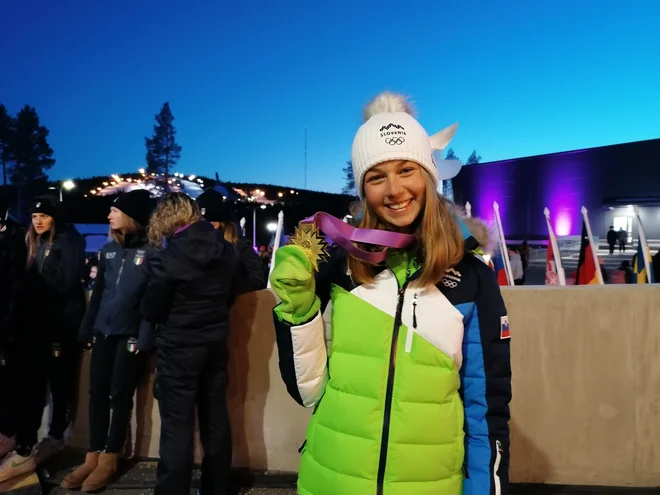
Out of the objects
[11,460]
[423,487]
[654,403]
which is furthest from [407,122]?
[11,460]

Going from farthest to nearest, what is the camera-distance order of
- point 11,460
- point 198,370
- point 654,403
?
1. point 11,460
2. point 654,403
3. point 198,370

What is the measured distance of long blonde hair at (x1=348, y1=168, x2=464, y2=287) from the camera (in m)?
1.71

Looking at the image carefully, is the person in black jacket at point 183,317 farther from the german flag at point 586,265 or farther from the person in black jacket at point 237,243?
the german flag at point 586,265

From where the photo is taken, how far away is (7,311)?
13.7ft

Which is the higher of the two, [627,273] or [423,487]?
[627,273]

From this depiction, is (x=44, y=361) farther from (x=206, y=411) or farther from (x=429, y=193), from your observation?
(x=429, y=193)

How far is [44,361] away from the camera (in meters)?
4.20

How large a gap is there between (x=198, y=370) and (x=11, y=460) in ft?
6.70

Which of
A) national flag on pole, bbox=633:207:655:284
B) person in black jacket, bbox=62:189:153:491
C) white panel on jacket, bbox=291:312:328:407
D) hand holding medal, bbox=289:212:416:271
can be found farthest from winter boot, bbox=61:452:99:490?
national flag on pole, bbox=633:207:655:284

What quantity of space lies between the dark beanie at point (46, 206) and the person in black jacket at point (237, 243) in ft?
3.96

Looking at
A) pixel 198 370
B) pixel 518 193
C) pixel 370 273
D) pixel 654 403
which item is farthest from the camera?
pixel 518 193

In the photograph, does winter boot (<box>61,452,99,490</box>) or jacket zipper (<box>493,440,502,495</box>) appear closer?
jacket zipper (<box>493,440,502,495</box>)

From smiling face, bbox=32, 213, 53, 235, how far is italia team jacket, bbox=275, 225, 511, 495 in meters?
3.38

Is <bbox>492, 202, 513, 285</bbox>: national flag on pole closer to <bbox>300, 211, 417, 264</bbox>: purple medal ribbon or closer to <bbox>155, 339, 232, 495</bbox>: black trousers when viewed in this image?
<bbox>155, 339, 232, 495</bbox>: black trousers
